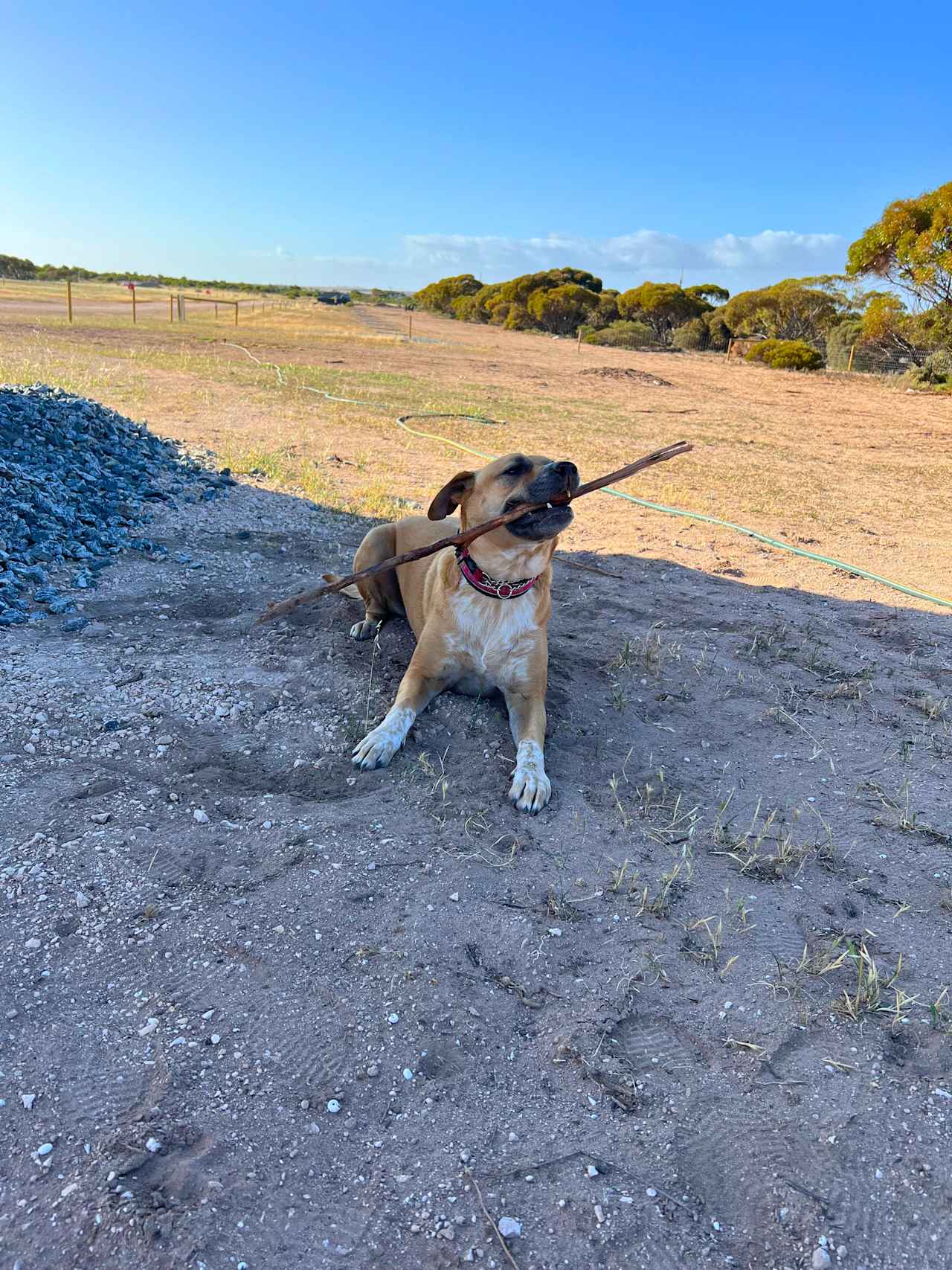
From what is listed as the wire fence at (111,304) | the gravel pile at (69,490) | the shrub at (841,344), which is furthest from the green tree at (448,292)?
the gravel pile at (69,490)

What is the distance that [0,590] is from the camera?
193 inches

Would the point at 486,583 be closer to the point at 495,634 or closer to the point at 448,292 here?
the point at 495,634

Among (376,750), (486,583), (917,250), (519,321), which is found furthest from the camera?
(519,321)

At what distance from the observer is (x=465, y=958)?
2.67 meters

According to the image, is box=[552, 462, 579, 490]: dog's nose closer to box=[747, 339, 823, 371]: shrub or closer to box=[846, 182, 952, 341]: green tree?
box=[846, 182, 952, 341]: green tree

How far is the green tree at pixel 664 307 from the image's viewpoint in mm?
44750

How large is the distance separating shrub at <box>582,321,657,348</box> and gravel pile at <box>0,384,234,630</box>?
118 ft

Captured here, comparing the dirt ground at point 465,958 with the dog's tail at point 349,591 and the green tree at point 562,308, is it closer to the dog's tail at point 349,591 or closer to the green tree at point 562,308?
the dog's tail at point 349,591

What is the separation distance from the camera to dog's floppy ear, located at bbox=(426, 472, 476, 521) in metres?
3.83

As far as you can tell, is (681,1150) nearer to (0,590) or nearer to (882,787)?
(882,787)

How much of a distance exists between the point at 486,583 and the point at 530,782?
0.92 metres

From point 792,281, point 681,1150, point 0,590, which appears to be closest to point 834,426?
point 0,590

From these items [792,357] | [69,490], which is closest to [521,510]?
[69,490]

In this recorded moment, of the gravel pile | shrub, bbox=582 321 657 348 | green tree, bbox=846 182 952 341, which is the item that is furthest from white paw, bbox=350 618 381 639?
shrub, bbox=582 321 657 348
